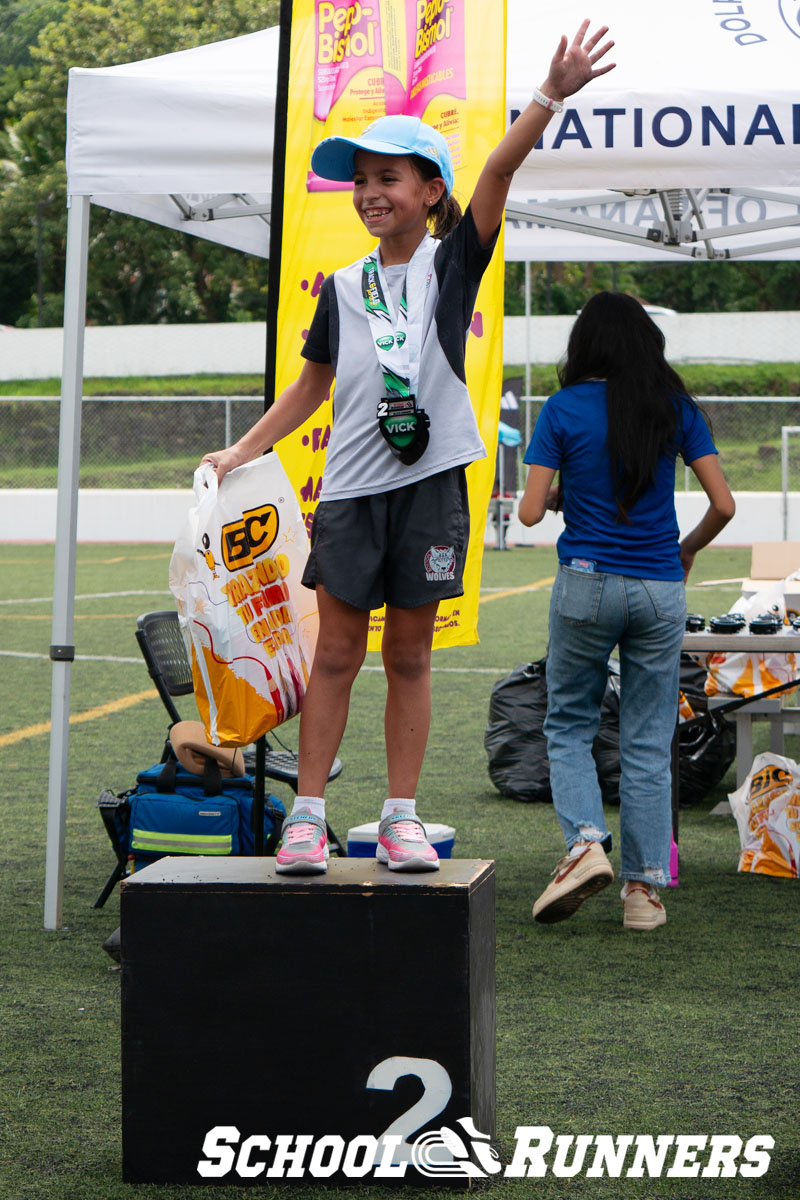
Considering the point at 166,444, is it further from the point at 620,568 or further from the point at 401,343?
the point at 401,343

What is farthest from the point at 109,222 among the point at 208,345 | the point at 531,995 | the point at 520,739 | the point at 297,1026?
the point at 297,1026

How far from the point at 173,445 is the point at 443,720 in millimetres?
22000

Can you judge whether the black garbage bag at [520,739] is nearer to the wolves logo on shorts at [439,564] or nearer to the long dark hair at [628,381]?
the long dark hair at [628,381]

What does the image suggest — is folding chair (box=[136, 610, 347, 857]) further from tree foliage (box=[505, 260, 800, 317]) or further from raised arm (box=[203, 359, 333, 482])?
tree foliage (box=[505, 260, 800, 317])

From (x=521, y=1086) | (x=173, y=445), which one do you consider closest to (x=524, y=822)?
(x=521, y=1086)

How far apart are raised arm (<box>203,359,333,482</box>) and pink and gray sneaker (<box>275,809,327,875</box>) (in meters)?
0.87

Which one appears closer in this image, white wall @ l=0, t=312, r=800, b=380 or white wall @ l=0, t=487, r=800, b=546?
white wall @ l=0, t=487, r=800, b=546

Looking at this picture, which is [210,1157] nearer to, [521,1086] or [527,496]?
[521,1086]

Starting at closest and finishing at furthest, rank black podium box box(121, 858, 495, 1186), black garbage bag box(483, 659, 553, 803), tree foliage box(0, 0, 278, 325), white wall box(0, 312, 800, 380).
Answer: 1. black podium box box(121, 858, 495, 1186)
2. black garbage bag box(483, 659, 553, 803)
3. white wall box(0, 312, 800, 380)
4. tree foliage box(0, 0, 278, 325)

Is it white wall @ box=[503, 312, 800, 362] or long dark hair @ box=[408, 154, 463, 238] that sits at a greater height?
white wall @ box=[503, 312, 800, 362]

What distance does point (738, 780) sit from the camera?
6.53 meters

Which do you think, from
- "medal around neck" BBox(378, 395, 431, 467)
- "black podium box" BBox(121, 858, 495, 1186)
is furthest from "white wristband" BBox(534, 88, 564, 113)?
"black podium box" BBox(121, 858, 495, 1186)

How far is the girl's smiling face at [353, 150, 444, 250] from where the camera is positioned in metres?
3.15

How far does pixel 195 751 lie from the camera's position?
4.77 meters
